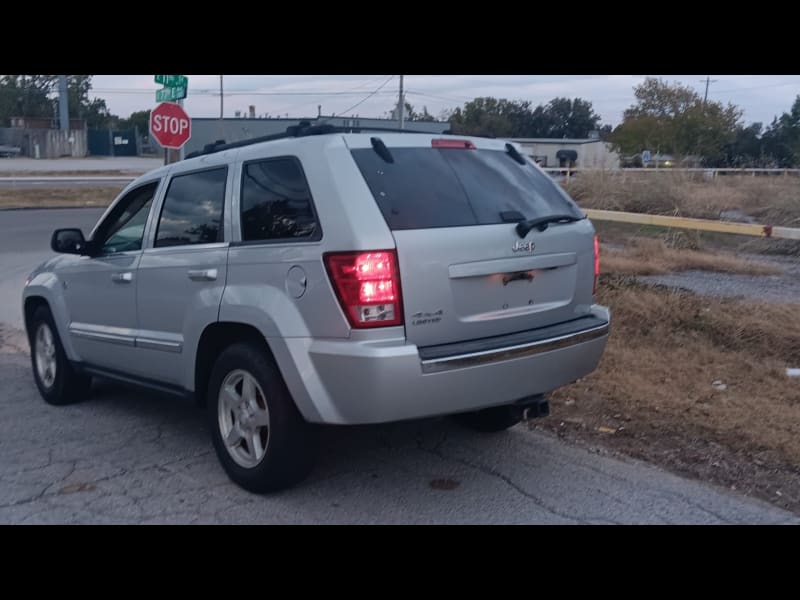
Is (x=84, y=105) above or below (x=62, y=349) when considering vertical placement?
above

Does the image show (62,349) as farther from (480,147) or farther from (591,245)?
(591,245)

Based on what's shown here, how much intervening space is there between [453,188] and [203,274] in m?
1.59

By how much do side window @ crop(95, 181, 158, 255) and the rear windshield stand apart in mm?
2196

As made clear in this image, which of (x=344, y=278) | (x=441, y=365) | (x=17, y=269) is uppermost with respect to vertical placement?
(x=344, y=278)

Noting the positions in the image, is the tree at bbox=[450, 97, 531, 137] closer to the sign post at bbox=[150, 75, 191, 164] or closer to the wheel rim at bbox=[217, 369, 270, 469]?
the sign post at bbox=[150, 75, 191, 164]

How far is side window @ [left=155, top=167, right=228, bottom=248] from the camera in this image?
16.5 ft

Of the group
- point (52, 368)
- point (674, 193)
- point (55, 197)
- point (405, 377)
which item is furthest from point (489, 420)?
point (55, 197)

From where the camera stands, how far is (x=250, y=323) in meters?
4.45

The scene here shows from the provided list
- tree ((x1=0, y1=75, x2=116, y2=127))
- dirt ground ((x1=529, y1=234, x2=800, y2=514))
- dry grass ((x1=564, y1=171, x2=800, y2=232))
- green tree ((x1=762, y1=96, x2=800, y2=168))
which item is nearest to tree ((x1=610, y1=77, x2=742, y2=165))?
green tree ((x1=762, y1=96, x2=800, y2=168))

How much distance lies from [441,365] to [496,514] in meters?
0.96

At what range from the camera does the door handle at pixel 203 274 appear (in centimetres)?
481

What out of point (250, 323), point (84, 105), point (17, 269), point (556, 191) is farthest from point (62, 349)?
point (84, 105)

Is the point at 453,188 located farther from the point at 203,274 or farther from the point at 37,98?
the point at 37,98

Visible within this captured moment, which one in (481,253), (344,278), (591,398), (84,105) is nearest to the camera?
(344,278)
